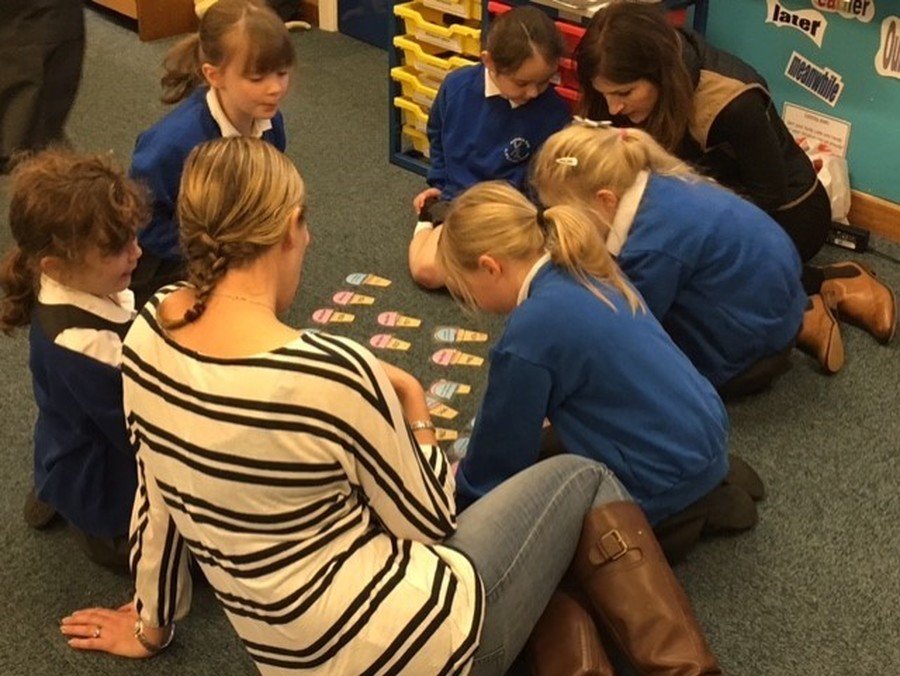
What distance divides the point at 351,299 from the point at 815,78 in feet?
4.61

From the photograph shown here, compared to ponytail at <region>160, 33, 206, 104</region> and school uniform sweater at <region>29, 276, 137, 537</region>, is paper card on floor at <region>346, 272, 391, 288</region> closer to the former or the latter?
ponytail at <region>160, 33, 206, 104</region>

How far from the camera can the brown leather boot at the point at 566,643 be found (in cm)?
154

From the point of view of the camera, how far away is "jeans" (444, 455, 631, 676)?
57.2 inches

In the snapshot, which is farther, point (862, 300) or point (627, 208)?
point (862, 300)

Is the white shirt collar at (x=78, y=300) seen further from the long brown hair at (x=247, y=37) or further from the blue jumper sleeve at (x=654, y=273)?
A: the blue jumper sleeve at (x=654, y=273)

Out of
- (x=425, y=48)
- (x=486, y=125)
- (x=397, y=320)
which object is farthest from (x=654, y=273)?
(x=425, y=48)

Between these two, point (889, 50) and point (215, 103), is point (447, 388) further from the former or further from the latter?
point (889, 50)

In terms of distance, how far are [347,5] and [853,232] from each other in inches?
94.7

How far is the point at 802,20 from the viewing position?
9.53 feet

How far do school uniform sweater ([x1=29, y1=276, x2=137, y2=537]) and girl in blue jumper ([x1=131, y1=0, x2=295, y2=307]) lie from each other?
57 centimetres

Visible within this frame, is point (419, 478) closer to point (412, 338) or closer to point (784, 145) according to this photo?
point (412, 338)

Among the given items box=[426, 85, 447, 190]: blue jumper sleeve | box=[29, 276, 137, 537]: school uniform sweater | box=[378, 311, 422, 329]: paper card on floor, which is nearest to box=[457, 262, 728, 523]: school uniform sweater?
box=[29, 276, 137, 537]: school uniform sweater

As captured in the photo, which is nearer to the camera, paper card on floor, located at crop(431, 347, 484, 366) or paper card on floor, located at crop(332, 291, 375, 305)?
paper card on floor, located at crop(431, 347, 484, 366)

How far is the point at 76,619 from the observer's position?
178 cm
